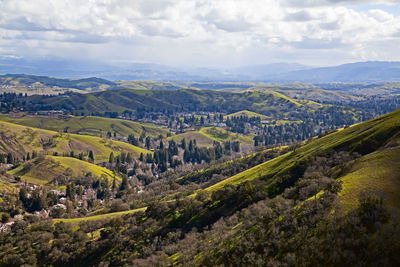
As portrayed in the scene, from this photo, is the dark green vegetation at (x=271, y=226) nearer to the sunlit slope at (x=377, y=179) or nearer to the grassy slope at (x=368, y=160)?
the sunlit slope at (x=377, y=179)

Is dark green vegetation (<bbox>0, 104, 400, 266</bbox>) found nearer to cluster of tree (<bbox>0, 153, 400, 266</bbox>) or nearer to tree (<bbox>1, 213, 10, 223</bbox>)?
cluster of tree (<bbox>0, 153, 400, 266</bbox>)

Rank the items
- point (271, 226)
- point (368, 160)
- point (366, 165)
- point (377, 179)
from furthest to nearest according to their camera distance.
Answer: point (368, 160) → point (366, 165) → point (377, 179) → point (271, 226)

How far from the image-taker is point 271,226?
6475 cm

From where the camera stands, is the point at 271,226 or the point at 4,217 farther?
the point at 4,217

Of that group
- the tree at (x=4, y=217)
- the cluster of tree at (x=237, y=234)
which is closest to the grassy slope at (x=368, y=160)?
the cluster of tree at (x=237, y=234)

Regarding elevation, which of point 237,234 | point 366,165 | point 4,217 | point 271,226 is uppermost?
point 366,165

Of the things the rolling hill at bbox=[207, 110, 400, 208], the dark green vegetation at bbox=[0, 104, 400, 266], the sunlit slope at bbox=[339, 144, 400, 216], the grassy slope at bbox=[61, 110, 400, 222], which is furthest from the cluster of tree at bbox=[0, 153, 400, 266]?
the rolling hill at bbox=[207, 110, 400, 208]

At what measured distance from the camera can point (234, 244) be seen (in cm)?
6569

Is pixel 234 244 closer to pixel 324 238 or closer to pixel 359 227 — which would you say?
pixel 324 238

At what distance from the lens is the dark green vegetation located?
46594 mm

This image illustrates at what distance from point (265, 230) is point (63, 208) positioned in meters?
156

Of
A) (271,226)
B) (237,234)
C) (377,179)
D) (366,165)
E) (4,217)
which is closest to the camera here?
(271,226)

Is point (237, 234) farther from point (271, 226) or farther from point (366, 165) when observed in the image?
point (366, 165)

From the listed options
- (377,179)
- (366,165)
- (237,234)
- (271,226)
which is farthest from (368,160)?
(237,234)
